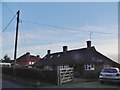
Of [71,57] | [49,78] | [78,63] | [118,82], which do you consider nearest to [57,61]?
[71,57]

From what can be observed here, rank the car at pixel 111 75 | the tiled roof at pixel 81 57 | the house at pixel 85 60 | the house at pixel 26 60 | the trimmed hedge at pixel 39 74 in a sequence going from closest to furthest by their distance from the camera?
the car at pixel 111 75 < the trimmed hedge at pixel 39 74 < the house at pixel 85 60 < the tiled roof at pixel 81 57 < the house at pixel 26 60

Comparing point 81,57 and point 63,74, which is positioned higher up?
point 81,57

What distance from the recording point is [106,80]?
787 inches

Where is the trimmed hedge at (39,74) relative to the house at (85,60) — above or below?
below

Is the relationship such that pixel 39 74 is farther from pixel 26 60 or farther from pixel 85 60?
pixel 26 60

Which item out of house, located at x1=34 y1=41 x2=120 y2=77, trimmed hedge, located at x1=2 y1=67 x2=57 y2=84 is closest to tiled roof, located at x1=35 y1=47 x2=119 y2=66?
house, located at x1=34 y1=41 x2=120 y2=77

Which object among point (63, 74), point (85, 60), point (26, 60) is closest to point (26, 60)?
point (26, 60)

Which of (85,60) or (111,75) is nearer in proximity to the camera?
(111,75)

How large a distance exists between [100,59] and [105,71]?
73.7 feet

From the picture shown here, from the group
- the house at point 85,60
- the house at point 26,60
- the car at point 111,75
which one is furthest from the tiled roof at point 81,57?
the house at point 26,60

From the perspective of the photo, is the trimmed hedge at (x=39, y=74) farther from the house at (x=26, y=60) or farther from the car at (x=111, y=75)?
the house at (x=26, y=60)

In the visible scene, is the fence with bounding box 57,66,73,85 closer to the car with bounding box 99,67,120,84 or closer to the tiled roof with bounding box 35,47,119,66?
the car with bounding box 99,67,120,84

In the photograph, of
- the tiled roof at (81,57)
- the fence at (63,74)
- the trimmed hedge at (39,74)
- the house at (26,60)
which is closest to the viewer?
the fence at (63,74)

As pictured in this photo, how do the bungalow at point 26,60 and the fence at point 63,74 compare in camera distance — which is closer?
the fence at point 63,74
